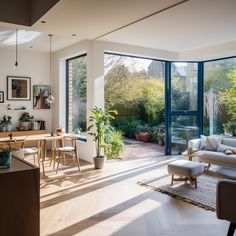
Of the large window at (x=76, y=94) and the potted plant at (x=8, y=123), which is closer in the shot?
the large window at (x=76, y=94)

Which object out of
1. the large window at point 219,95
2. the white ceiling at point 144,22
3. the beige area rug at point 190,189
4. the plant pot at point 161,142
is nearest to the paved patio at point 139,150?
the plant pot at point 161,142

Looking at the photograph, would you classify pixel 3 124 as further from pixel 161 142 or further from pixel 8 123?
pixel 161 142

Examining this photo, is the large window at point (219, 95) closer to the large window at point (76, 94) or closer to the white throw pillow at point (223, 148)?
the white throw pillow at point (223, 148)

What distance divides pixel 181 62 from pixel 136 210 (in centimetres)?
503

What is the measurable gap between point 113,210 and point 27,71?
5392 mm

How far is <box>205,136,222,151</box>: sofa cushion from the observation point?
606cm

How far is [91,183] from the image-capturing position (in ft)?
15.4

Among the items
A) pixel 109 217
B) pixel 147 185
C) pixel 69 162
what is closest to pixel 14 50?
pixel 69 162

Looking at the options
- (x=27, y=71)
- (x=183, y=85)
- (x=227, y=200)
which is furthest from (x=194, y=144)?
(x=27, y=71)

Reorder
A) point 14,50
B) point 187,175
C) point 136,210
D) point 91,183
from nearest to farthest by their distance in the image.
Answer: point 136,210 < point 187,175 < point 91,183 < point 14,50

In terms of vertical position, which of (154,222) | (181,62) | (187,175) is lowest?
(154,222)

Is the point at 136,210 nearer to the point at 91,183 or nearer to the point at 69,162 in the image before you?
the point at 91,183

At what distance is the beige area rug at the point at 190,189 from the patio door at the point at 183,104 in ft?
7.58

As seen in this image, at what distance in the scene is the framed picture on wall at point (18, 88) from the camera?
7301mm
